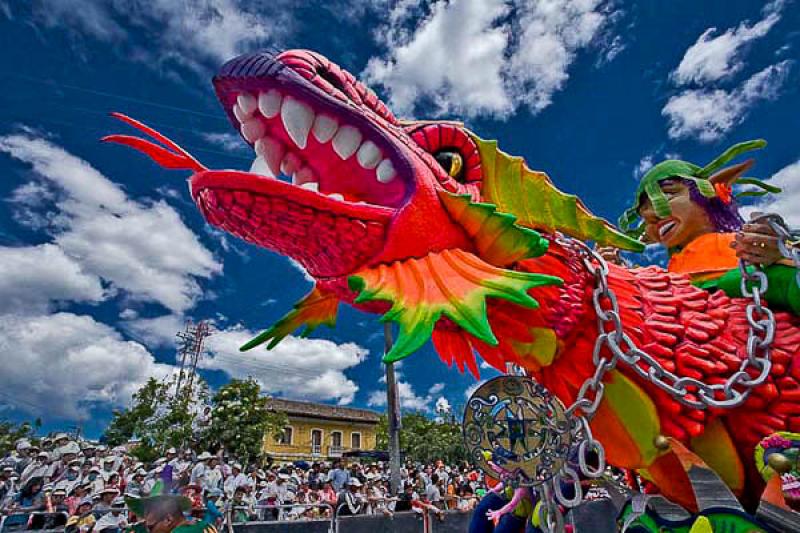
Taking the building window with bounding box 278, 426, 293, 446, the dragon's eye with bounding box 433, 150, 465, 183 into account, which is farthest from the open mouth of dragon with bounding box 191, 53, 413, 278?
the building window with bounding box 278, 426, 293, 446

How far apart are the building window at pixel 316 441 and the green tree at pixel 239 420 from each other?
1442 cm

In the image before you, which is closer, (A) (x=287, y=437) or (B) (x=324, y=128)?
(B) (x=324, y=128)

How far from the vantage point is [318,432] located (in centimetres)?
4138

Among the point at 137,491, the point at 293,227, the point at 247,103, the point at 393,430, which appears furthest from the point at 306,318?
the point at 393,430

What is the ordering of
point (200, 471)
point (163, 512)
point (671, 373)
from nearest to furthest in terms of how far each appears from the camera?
point (671, 373)
point (163, 512)
point (200, 471)

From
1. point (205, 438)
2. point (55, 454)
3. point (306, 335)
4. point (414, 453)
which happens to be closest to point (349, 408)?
point (414, 453)

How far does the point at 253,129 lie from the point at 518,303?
908mm

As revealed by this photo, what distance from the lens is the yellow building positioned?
39812 millimetres

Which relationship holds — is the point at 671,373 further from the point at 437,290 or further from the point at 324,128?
the point at 324,128

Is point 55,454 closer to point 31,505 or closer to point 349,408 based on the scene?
point 31,505

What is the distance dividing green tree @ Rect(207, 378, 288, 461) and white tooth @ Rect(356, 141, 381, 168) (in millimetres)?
26107

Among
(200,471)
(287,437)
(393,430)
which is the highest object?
(287,437)

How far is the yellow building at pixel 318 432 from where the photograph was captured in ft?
131

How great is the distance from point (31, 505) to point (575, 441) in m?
6.63
